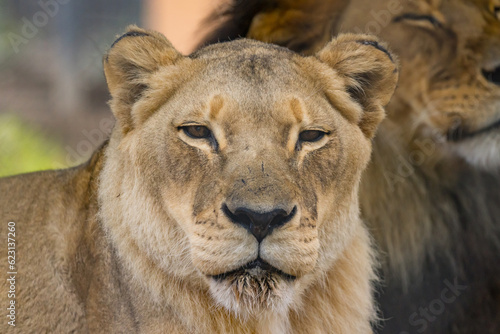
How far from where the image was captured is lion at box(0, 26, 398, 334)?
235cm

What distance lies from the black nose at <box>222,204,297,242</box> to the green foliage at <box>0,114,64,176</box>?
3537mm

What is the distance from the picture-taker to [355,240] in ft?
10.0

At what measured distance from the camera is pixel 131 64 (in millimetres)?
2797

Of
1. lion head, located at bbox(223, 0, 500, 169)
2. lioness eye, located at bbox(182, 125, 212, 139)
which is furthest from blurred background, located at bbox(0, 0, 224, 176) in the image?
lioness eye, located at bbox(182, 125, 212, 139)

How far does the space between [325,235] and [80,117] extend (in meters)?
4.24

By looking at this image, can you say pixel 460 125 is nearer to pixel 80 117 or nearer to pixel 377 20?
pixel 377 20

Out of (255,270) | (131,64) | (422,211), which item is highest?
(131,64)

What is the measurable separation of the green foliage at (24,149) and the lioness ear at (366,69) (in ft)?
10.7

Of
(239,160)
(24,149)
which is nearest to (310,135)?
(239,160)

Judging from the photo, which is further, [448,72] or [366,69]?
[448,72]

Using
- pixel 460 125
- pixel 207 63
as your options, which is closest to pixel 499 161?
pixel 460 125

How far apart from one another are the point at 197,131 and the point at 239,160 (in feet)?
0.75

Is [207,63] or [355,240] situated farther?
[355,240]

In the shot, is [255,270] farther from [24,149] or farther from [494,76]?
[24,149]
